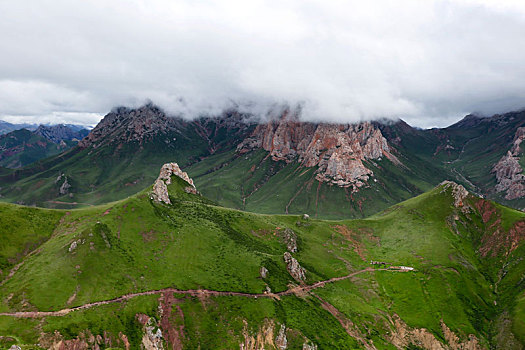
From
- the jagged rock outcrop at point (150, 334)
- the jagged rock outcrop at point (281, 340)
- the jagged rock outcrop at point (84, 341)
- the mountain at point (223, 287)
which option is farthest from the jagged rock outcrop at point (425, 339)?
the jagged rock outcrop at point (84, 341)

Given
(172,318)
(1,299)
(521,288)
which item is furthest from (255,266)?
(521,288)

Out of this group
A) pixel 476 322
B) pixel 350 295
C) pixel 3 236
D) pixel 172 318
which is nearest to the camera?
pixel 172 318

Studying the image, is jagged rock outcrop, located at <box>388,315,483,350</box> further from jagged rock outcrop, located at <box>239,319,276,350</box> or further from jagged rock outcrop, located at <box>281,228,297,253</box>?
jagged rock outcrop, located at <box>281,228,297,253</box>

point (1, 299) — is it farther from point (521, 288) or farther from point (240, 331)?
point (521, 288)

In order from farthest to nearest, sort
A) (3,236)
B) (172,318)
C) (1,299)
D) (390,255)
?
1. (390,255)
2. (3,236)
3. (172,318)
4. (1,299)

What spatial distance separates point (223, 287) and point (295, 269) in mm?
46879

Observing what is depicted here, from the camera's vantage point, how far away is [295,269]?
524ft

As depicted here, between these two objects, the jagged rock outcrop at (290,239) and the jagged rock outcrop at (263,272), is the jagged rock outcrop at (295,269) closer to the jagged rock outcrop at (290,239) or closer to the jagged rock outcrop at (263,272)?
the jagged rock outcrop at (263,272)

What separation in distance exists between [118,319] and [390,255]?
174 metres

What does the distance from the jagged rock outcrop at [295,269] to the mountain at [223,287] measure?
61 cm

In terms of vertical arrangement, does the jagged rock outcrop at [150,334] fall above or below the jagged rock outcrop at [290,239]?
below

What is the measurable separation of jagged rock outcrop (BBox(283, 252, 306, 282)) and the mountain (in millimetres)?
610

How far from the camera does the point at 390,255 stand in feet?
648

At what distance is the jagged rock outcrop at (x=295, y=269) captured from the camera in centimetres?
15850
